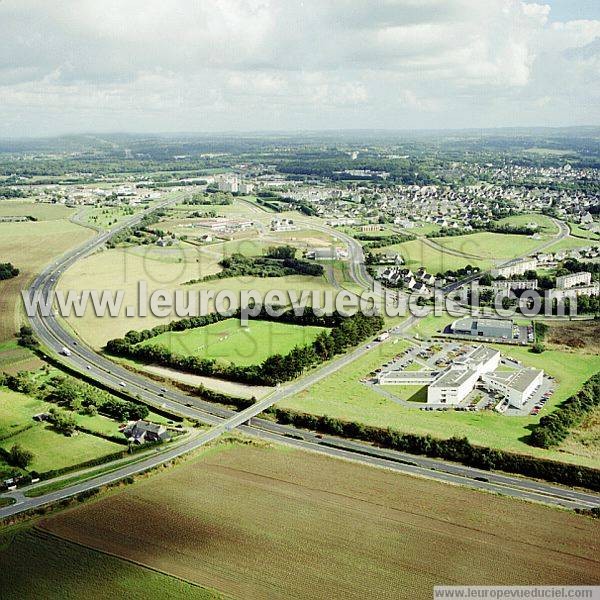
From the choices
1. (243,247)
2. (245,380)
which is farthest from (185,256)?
(245,380)

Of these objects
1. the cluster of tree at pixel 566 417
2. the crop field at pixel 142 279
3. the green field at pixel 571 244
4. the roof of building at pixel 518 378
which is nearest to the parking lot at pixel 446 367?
the roof of building at pixel 518 378

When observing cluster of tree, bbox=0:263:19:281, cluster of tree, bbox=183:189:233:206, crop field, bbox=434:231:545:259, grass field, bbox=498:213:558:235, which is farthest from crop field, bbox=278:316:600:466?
cluster of tree, bbox=183:189:233:206

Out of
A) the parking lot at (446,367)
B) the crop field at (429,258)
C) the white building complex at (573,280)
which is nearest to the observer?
the parking lot at (446,367)

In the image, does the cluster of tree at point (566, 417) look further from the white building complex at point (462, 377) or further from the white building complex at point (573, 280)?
the white building complex at point (573, 280)

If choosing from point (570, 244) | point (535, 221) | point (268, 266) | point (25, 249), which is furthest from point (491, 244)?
point (25, 249)

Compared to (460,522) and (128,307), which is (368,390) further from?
(128,307)

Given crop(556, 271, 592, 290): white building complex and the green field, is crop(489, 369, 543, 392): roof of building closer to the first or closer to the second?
crop(556, 271, 592, 290): white building complex
